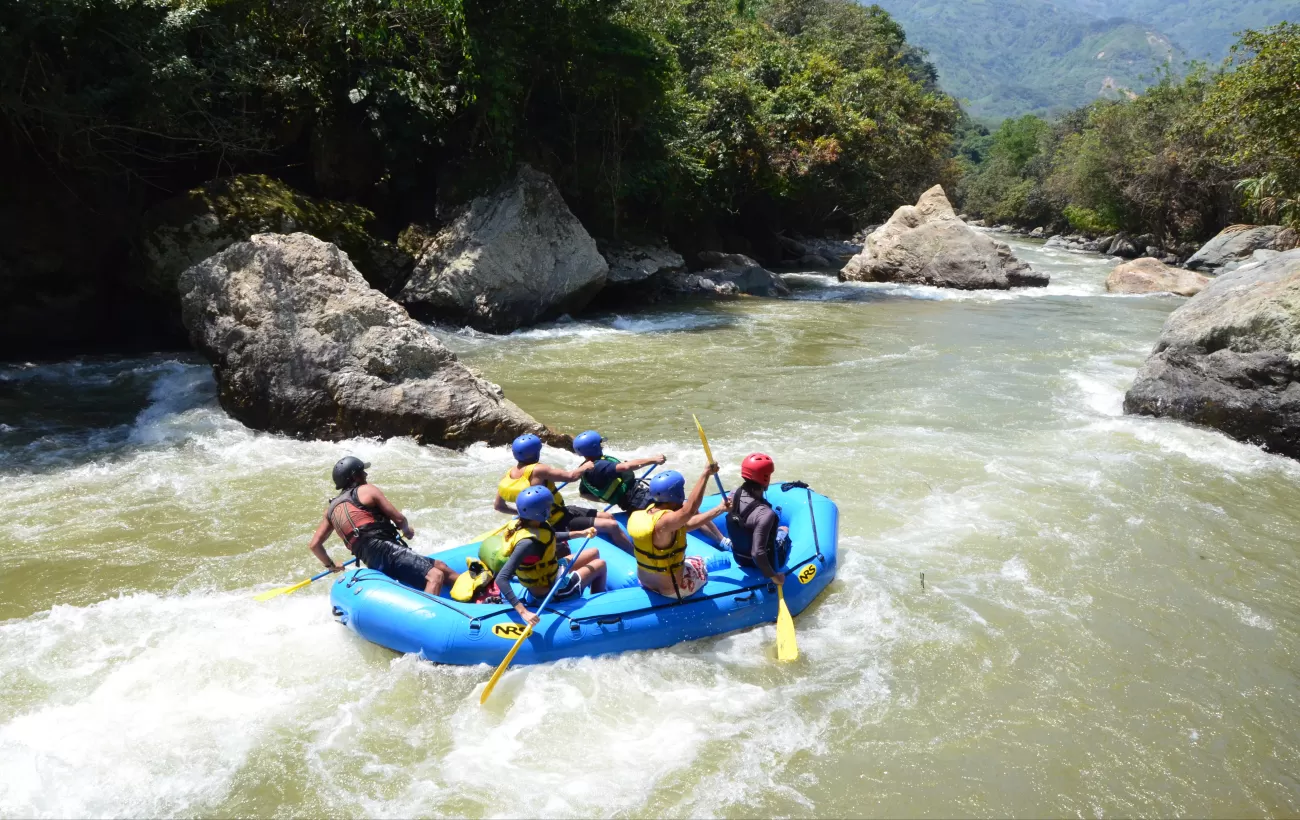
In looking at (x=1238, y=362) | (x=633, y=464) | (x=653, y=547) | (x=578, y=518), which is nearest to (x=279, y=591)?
(x=578, y=518)

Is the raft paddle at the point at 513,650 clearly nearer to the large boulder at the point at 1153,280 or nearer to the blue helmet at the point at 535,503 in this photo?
the blue helmet at the point at 535,503

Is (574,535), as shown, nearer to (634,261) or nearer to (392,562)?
(392,562)

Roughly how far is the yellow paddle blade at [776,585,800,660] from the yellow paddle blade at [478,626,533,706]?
1.29m

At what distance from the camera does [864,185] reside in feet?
72.3

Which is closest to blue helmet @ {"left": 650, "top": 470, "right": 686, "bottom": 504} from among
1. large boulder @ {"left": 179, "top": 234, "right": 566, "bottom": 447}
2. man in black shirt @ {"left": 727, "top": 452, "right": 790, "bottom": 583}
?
man in black shirt @ {"left": 727, "top": 452, "right": 790, "bottom": 583}

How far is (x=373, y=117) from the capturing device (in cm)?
1294

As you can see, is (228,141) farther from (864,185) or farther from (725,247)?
(864,185)

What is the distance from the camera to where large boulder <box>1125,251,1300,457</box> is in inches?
314

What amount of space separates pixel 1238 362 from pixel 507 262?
920 centimetres

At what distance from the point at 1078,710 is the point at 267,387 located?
6.83 meters

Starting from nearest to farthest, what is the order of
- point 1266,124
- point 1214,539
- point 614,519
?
point 614,519 → point 1214,539 → point 1266,124

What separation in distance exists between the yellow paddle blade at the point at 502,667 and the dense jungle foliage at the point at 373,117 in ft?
26.3

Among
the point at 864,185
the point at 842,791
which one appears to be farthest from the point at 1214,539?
the point at 864,185

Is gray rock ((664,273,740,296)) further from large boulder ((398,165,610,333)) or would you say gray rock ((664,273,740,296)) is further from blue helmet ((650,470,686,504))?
blue helmet ((650,470,686,504))
